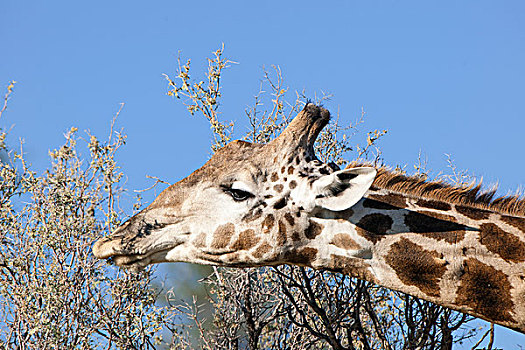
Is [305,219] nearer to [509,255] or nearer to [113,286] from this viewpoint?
[509,255]

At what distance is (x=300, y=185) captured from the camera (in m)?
5.19

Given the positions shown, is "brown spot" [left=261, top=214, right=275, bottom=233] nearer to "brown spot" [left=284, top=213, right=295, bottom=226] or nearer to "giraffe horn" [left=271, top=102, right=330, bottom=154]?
"brown spot" [left=284, top=213, right=295, bottom=226]

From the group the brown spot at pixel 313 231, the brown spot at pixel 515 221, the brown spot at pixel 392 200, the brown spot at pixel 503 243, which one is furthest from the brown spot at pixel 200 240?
the brown spot at pixel 515 221

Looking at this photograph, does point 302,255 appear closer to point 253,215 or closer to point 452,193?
point 253,215

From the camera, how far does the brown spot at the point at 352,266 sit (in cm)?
498

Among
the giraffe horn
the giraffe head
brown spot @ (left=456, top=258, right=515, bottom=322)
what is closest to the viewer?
brown spot @ (left=456, top=258, right=515, bottom=322)

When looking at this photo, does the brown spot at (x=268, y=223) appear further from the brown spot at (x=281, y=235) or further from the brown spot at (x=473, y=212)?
the brown spot at (x=473, y=212)

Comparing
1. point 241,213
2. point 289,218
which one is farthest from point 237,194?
point 289,218

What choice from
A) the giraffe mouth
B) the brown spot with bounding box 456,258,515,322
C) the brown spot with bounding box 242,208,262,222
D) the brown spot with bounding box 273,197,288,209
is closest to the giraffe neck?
the brown spot with bounding box 456,258,515,322

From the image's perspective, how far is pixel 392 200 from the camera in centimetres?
515

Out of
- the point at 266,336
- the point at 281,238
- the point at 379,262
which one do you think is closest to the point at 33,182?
the point at 266,336

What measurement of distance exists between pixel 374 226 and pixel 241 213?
36.3 inches

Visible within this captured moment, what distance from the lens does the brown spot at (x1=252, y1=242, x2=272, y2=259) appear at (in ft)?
16.8

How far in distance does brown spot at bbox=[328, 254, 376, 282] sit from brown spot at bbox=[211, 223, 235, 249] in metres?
0.72
